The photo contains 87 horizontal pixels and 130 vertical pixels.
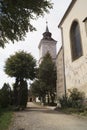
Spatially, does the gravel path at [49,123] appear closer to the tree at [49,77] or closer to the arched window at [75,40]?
the arched window at [75,40]

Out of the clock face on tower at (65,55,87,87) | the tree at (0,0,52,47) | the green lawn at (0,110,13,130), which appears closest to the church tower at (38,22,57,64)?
the clock face on tower at (65,55,87,87)

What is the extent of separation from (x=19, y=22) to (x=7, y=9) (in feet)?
3.59

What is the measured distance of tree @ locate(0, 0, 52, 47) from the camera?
7.69 metres

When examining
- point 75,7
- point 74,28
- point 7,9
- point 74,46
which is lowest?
point 7,9

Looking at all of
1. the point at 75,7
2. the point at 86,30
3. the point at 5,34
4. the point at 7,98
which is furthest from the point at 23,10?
the point at 7,98

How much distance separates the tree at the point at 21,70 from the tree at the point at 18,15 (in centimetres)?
1523

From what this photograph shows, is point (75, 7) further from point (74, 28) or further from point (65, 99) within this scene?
point (65, 99)

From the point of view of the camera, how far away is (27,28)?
934 centimetres

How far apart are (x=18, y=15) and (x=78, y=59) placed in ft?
34.8

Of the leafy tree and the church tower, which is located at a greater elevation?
the church tower

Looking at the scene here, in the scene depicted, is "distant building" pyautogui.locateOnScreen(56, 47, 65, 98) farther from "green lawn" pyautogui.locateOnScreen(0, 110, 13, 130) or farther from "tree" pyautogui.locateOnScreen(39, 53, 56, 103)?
"tree" pyautogui.locateOnScreen(39, 53, 56, 103)

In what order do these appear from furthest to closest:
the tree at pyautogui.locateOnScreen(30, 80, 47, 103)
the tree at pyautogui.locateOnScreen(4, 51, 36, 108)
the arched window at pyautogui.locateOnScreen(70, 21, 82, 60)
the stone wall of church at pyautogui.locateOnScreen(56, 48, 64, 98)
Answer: the tree at pyautogui.locateOnScreen(30, 80, 47, 103), the tree at pyautogui.locateOnScreen(4, 51, 36, 108), the stone wall of church at pyautogui.locateOnScreen(56, 48, 64, 98), the arched window at pyautogui.locateOnScreen(70, 21, 82, 60)

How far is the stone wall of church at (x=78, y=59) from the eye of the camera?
16453 mm

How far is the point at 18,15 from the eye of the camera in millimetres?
8258
